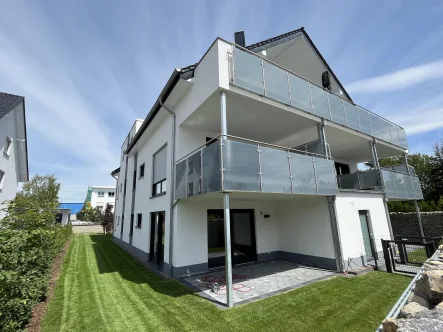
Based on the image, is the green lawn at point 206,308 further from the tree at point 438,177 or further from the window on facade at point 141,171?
the tree at point 438,177

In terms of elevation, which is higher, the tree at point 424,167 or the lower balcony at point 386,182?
the tree at point 424,167

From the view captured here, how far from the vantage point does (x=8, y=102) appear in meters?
12.7

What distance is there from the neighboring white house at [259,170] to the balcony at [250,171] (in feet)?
0.12

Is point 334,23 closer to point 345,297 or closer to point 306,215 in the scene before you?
point 306,215

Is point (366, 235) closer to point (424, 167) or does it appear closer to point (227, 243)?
point (227, 243)

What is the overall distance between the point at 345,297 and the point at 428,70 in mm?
12121

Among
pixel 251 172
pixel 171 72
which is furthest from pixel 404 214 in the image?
pixel 171 72

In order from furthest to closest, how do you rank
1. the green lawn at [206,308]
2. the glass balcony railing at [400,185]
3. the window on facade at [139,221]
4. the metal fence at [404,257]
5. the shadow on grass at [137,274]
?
1. the window on facade at [139,221]
2. the glass balcony railing at [400,185]
3. the metal fence at [404,257]
4. the shadow on grass at [137,274]
5. the green lawn at [206,308]

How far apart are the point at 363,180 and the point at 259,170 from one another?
8692 mm

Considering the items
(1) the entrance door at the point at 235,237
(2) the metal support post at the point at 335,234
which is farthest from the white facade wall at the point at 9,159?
(2) the metal support post at the point at 335,234

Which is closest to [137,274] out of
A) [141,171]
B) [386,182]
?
[141,171]

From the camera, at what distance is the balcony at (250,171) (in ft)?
19.5

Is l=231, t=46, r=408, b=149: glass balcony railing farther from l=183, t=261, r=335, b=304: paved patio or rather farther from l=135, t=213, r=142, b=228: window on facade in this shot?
l=135, t=213, r=142, b=228: window on facade

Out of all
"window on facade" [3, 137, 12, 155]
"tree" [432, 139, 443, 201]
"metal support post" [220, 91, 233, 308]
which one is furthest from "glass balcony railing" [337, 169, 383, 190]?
"window on facade" [3, 137, 12, 155]
